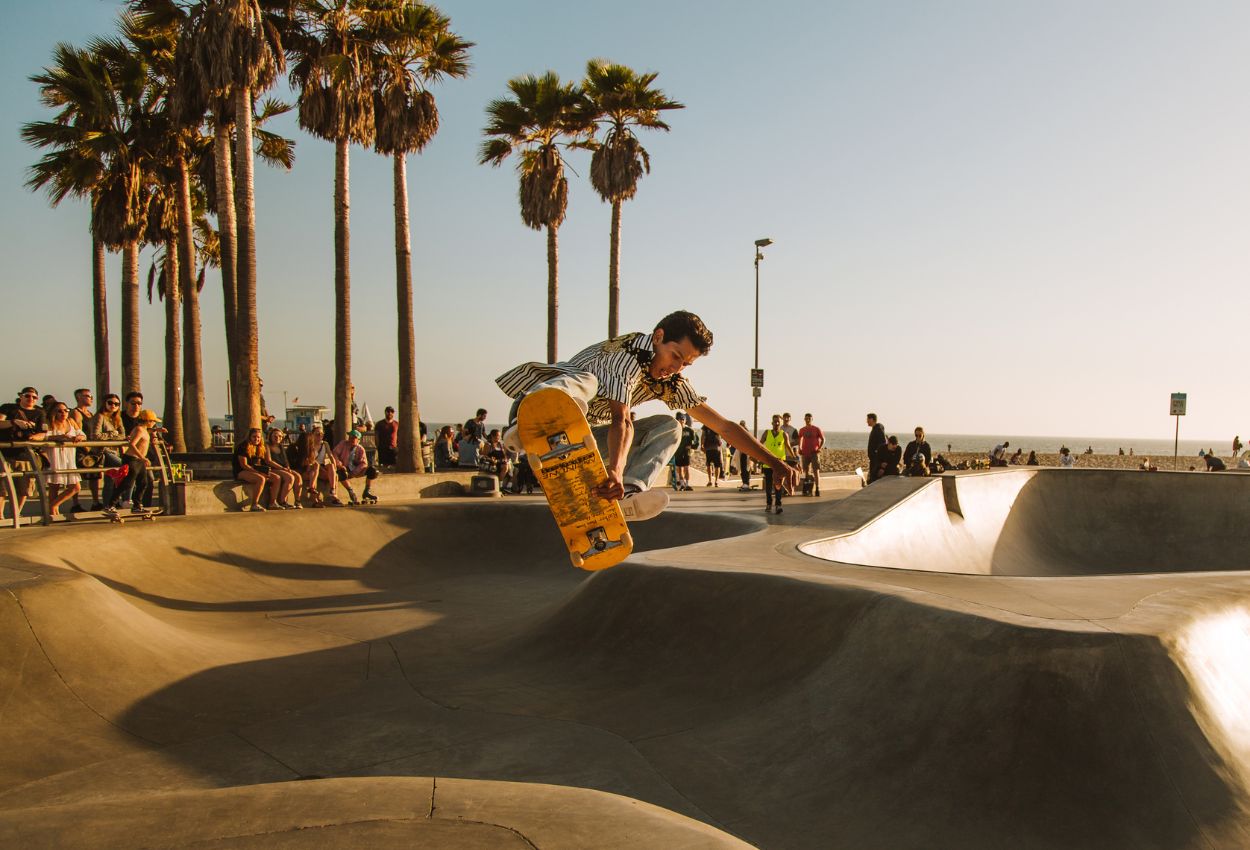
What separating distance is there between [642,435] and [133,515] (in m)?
7.68

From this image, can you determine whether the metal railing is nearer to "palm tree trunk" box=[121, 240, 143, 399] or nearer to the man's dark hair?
the man's dark hair

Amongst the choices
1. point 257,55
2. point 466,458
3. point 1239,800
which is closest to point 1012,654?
point 1239,800

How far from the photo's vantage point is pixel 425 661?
614 cm

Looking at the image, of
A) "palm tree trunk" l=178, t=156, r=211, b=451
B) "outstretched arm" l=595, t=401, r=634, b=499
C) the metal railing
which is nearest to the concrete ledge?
the metal railing

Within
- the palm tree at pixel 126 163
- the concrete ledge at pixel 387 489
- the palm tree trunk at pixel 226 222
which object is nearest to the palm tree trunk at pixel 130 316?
the palm tree at pixel 126 163

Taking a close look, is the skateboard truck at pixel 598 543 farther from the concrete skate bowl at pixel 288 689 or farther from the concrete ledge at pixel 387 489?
the concrete ledge at pixel 387 489

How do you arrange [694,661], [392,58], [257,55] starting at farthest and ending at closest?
1. [392,58]
2. [257,55]
3. [694,661]

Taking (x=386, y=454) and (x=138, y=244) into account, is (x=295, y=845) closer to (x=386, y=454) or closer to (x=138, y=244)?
(x=386, y=454)

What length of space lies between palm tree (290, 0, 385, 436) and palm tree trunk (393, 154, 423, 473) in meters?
1.07

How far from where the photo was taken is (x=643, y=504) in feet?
15.4

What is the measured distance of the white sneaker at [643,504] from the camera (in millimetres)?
4668

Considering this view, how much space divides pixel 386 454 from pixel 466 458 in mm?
1976

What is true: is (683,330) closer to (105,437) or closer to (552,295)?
(105,437)

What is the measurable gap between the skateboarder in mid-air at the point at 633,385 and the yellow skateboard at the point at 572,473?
10cm
